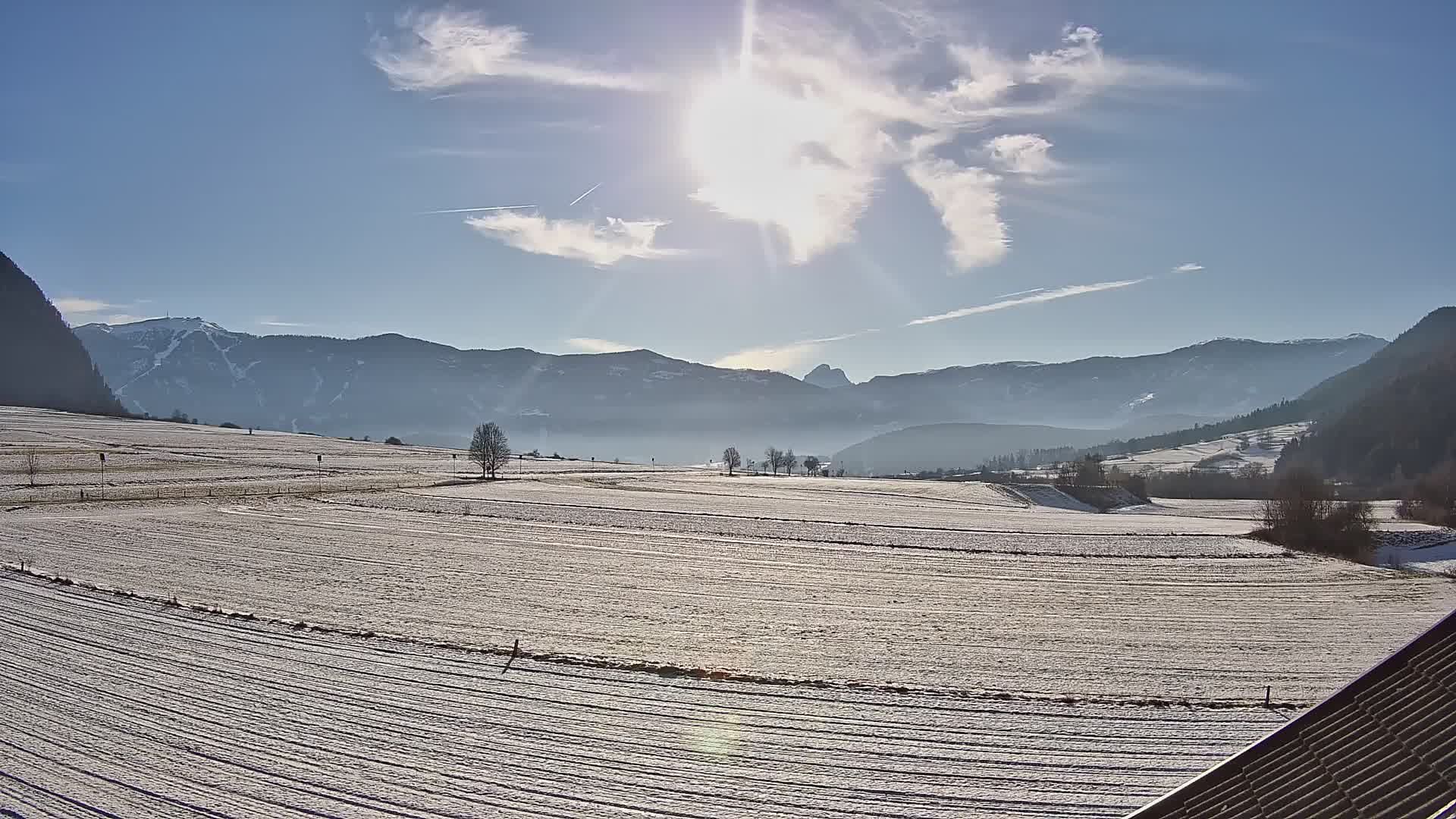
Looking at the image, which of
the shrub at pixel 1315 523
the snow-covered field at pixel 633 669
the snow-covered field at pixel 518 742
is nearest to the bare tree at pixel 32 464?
the snow-covered field at pixel 633 669

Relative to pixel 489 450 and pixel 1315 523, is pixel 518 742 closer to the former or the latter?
pixel 1315 523

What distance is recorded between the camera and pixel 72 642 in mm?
22641

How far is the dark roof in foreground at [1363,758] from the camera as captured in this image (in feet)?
18.6

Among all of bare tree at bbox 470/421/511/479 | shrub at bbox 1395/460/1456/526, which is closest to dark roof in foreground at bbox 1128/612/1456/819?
bare tree at bbox 470/421/511/479

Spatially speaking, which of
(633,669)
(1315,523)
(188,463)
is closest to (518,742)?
(633,669)

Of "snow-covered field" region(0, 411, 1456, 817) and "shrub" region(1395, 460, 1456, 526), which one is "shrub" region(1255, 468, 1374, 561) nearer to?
"snow-covered field" region(0, 411, 1456, 817)

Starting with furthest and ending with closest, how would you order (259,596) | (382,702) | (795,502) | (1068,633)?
1. (795,502)
2. (259,596)
3. (1068,633)
4. (382,702)

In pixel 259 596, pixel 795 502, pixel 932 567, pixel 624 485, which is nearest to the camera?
pixel 259 596

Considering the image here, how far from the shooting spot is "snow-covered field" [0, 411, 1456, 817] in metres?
14.5

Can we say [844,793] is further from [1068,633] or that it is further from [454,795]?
[1068,633]

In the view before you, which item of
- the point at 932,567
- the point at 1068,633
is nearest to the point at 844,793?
the point at 1068,633

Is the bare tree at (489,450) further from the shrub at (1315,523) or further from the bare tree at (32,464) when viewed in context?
the shrub at (1315,523)

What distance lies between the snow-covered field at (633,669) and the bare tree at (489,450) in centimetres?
5447

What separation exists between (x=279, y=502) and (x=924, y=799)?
62031 millimetres
